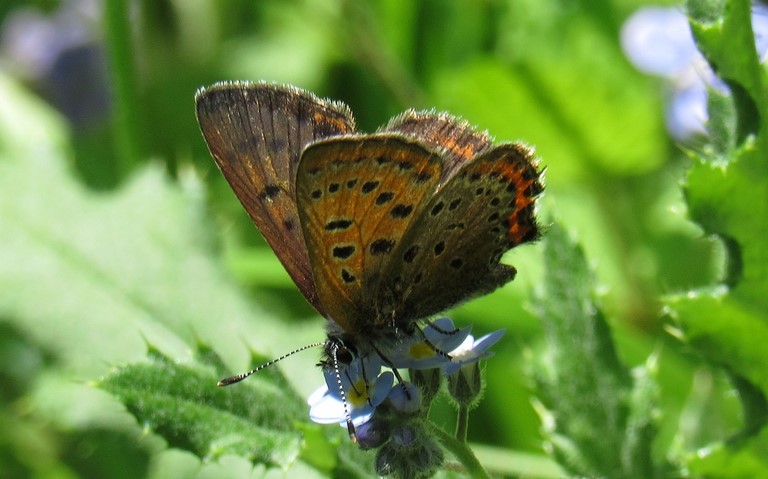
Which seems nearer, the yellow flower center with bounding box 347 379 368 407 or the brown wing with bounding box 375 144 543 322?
the yellow flower center with bounding box 347 379 368 407

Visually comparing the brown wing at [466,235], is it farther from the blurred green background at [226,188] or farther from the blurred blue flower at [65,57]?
the blurred blue flower at [65,57]

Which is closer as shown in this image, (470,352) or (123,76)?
(470,352)

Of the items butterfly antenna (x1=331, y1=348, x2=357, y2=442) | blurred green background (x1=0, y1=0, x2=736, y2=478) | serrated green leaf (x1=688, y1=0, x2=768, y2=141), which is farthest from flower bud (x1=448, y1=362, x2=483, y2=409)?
serrated green leaf (x1=688, y1=0, x2=768, y2=141)

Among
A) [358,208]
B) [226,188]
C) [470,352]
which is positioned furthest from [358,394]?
[226,188]

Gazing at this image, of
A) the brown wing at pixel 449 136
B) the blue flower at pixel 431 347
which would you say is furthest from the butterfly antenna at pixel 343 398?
the brown wing at pixel 449 136

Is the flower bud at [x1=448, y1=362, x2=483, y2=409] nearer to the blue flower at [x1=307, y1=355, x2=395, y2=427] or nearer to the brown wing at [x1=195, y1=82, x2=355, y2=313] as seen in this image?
the blue flower at [x1=307, y1=355, x2=395, y2=427]

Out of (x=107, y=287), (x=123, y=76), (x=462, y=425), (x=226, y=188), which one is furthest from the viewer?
(x=226, y=188)

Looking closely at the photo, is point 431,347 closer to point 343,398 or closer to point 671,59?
point 343,398
